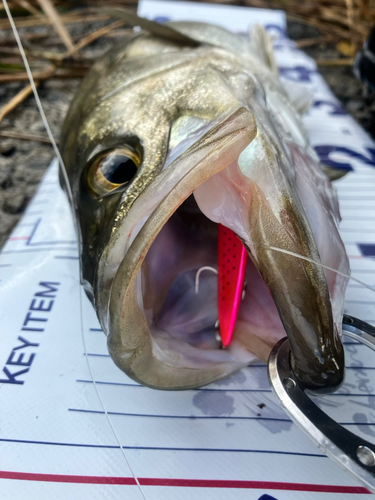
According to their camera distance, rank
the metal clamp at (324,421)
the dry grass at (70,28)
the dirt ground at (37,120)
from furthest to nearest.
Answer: the dry grass at (70,28) → the dirt ground at (37,120) → the metal clamp at (324,421)

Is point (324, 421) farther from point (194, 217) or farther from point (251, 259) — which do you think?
point (194, 217)

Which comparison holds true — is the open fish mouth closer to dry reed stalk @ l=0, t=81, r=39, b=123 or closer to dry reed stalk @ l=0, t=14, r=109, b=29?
dry reed stalk @ l=0, t=81, r=39, b=123

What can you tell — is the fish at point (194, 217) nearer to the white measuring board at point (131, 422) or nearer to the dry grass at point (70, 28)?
the white measuring board at point (131, 422)

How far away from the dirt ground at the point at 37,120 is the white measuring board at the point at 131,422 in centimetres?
64

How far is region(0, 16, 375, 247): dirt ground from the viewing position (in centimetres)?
167

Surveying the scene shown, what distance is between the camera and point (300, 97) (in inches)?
69.4

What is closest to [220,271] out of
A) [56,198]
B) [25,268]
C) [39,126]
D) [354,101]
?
[25,268]

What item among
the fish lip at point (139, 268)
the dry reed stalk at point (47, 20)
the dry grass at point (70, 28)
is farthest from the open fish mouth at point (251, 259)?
the dry reed stalk at point (47, 20)

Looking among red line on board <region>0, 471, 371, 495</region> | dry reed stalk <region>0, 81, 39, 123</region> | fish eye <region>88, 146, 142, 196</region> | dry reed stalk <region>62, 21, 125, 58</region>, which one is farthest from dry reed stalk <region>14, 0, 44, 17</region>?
red line on board <region>0, 471, 371, 495</region>

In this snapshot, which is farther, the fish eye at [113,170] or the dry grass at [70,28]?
the dry grass at [70,28]

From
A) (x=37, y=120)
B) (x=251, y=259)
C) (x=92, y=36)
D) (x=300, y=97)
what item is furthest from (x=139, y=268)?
(x=92, y=36)

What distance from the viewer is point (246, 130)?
1.85 ft

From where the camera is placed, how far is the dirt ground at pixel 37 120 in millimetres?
1668

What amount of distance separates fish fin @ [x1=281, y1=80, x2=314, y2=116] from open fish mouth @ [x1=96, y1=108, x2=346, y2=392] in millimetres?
1066
